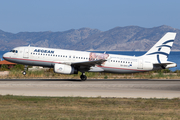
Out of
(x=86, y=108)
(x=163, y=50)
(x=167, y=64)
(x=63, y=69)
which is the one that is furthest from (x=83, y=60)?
(x=86, y=108)

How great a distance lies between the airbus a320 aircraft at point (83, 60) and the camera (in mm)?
36594

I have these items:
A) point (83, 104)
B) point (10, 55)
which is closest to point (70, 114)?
point (83, 104)

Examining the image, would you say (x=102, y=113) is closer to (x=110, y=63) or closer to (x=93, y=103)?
(x=93, y=103)

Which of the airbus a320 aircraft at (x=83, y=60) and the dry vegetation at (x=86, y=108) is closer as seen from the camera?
the dry vegetation at (x=86, y=108)

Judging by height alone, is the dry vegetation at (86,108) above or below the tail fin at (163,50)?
below

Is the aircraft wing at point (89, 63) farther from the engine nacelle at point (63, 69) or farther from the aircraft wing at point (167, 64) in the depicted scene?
the aircraft wing at point (167, 64)

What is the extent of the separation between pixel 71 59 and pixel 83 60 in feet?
5.11

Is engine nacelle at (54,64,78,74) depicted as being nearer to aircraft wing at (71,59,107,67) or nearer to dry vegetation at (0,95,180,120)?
aircraft wing at (71,59,107,67)

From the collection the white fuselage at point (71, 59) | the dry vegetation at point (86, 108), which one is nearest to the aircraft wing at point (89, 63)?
the white fuselage at point (71, 59)

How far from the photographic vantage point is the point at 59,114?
15.0 meters

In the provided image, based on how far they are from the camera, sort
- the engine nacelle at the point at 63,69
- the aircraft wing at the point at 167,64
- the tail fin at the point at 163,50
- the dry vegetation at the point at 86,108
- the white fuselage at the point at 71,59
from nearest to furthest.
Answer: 1. the dry vegetation at the point at 86,108
2. the engine nacelle at the point at 63,69
3. the white fuselage at the point at 71,59
4. the aircraft wing at the point at 167,64
5. the tail fin at the point at 163,50

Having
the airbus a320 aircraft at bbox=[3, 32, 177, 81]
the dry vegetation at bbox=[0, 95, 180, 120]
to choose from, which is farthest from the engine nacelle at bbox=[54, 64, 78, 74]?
the dry vegetation at bbox=[0, 95, 180, 120]

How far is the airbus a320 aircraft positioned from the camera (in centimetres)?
3659

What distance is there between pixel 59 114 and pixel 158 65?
86.3 ft
